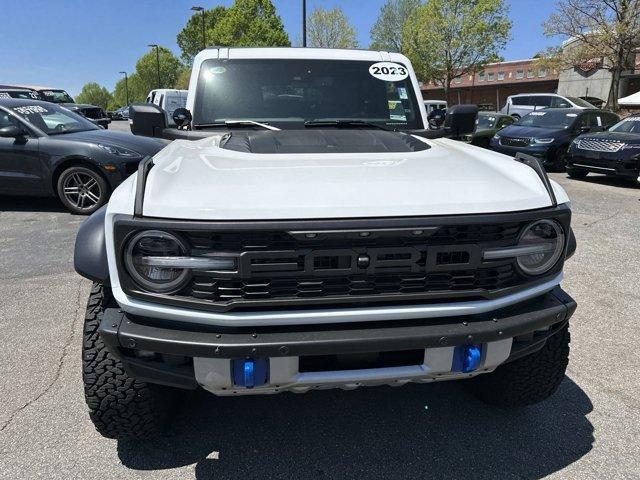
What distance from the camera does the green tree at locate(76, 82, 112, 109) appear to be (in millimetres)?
109688

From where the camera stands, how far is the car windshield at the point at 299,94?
3307 mm

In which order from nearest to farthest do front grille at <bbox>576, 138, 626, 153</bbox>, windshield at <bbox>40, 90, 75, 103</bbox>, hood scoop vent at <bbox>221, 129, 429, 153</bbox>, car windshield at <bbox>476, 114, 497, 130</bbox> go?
hood scoop vent at <bbox>221, 129, 429, 153</bbox> → front grille at <bbox>576, 138, 626, 153</bbox> → car windshield at <bbox>476, 114, 497, 130</bbox> → windshield at <bbox>40, 90, 75, 103</bbox>

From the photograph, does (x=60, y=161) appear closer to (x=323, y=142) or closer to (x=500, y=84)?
(x=323, y=142)

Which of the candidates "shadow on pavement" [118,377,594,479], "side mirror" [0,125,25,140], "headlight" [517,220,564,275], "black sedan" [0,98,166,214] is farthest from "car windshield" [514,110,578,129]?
"headlight" [517,220,564,275]

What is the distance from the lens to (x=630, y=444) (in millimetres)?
2340

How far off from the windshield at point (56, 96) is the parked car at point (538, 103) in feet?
59.7

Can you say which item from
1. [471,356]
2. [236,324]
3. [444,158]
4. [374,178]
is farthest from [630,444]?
[236,324]

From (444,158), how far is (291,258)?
3.43 feet

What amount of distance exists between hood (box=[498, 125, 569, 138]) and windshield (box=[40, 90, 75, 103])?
50.4 ft

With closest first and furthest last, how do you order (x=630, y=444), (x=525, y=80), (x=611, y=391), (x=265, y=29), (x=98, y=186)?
(x=630, y=444)
(x=611, y=391)
(x=98, y=186)
(x=265, y=29)
(x=525, y=80)

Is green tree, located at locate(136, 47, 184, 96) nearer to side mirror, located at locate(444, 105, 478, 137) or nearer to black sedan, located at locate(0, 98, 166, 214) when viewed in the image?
black sedan, located at locate(0, 98, 166, 214)

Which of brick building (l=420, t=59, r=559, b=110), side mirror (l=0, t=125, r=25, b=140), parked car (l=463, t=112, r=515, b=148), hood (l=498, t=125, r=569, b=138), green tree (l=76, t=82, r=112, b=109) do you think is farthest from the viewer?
green tree (l=76, t=82, r=112, b=109)

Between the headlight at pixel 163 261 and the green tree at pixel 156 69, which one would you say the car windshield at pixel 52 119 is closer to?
the headlight at pixel 163 261

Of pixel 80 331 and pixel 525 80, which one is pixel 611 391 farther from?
pixel 525 80
